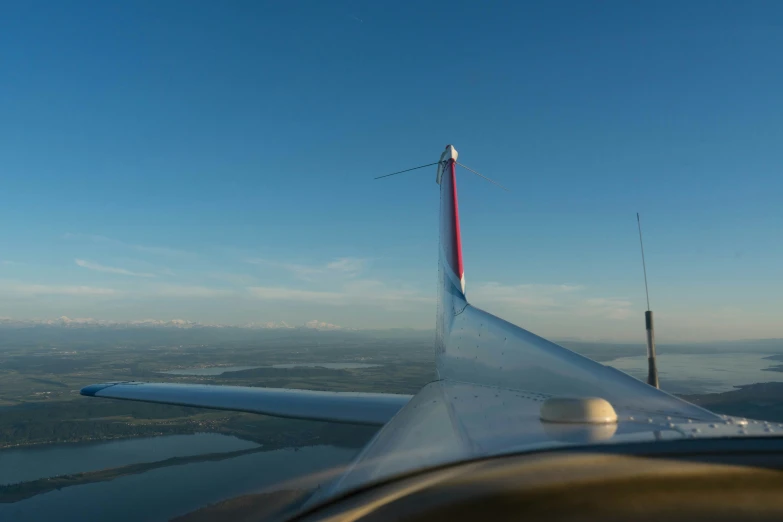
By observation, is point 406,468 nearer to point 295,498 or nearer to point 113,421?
point 295,498

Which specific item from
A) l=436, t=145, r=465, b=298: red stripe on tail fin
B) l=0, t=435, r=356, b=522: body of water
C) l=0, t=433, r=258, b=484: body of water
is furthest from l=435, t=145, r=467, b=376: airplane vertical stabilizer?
l=0, t=433, r=258, b=484: body of water

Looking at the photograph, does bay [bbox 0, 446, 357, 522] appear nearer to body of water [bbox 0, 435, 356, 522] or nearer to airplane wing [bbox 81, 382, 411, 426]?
body of water [bbox 0, 435, 356, 522]

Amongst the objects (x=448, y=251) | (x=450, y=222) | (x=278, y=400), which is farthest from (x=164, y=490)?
(x=450, y=222)

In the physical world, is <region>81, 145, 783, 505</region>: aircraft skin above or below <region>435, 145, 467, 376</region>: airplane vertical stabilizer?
below

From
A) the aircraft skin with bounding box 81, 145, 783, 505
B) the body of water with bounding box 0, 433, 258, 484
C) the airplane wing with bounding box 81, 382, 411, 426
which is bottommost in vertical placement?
the body of water with bounding box 0, 433, 258, 484

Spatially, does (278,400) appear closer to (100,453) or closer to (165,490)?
(165,490)

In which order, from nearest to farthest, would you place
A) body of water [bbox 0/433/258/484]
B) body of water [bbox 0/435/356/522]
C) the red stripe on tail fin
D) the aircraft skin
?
the aircraft skin → the red stripe on tail fin → body of water [bbox 0/435/356/522] → body of water [bbox 0/433/258/484]
